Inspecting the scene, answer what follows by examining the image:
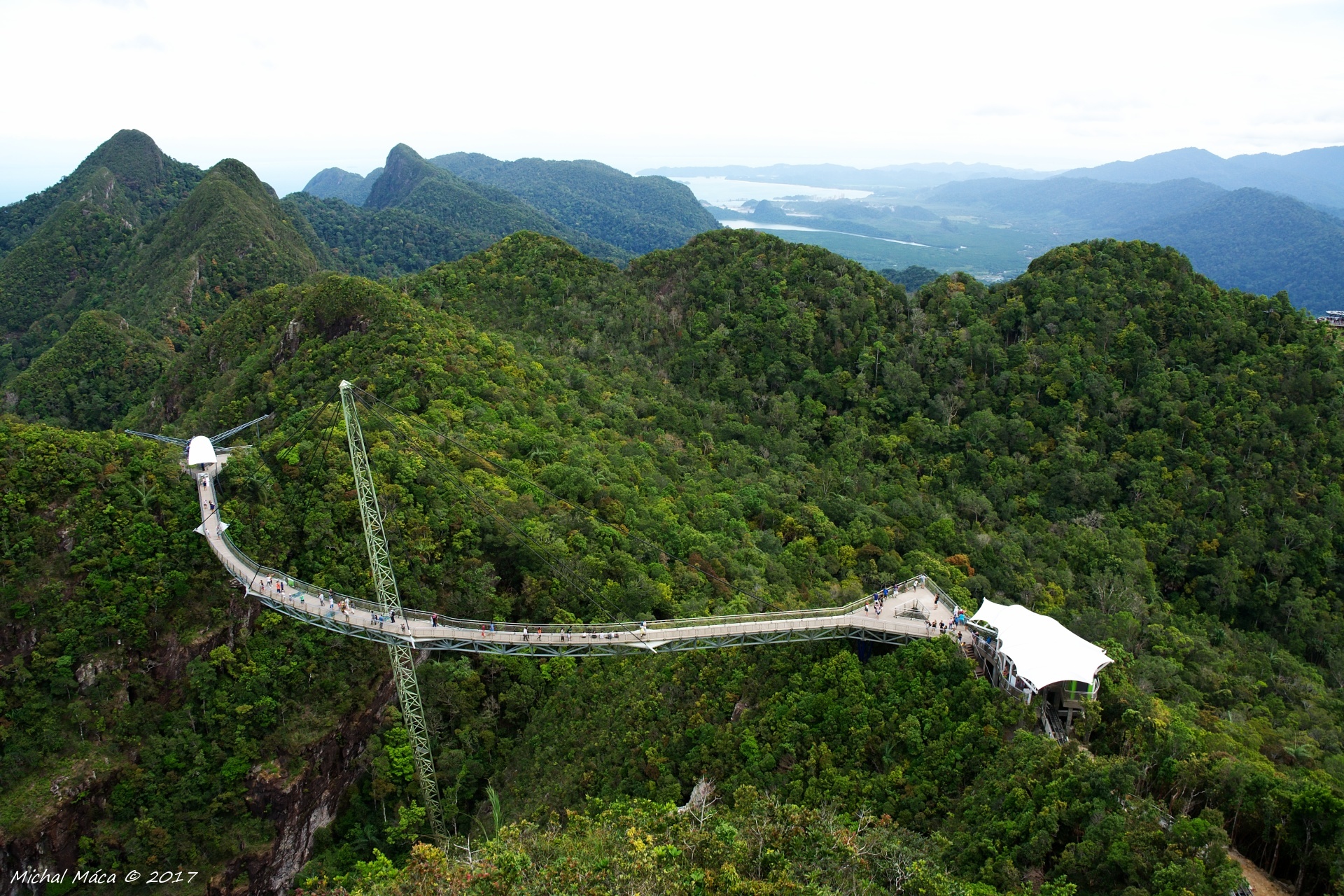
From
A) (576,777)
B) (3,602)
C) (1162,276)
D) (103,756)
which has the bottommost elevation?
(576,777)

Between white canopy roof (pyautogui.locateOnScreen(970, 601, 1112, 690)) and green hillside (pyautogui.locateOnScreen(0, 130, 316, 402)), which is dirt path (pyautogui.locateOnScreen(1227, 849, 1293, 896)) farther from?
green hillside (pyautogui.locateOnScreen(0, 130, 316, 402))

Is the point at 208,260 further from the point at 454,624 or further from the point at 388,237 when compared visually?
the point at 454,624

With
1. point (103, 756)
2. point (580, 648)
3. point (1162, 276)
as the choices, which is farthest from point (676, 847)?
point (1162, 276)

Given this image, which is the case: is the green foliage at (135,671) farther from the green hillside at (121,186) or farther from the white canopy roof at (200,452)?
the green hillside at (121,186)

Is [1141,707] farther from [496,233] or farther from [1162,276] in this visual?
[496,233]

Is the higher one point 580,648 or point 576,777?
point 580,648
